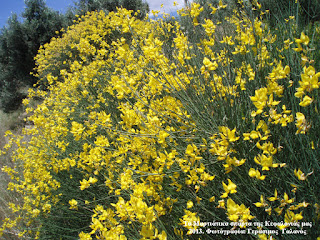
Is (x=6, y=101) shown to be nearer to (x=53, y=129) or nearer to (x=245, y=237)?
(x=53, y=129)

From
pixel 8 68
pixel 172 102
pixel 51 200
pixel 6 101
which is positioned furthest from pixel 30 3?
pixel 172 102

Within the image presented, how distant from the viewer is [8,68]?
10000 mm

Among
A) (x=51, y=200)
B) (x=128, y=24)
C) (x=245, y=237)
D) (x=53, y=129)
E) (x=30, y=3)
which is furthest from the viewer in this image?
(x=30, y=3)

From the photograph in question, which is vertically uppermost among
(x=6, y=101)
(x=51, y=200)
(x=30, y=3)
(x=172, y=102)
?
(x=30, y=3)

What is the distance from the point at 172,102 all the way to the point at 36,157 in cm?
219

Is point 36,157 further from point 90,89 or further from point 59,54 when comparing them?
point 59,54

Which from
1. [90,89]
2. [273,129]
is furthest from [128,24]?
[90,89]

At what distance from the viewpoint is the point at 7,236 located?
126 inches

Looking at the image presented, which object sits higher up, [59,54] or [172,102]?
[59,54]

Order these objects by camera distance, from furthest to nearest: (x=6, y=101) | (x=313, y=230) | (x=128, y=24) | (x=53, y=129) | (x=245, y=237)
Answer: (x=6, y=101) < (x=53, y=129) < (x=128, y=24) < (x=245, y=237) < (x=313, y=230)

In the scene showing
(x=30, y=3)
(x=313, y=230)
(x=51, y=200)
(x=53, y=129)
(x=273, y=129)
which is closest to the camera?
(x=313, y=230)

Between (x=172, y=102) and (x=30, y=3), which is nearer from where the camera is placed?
(x=172, y=102)

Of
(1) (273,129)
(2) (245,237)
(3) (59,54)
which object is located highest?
(3) (59,54)

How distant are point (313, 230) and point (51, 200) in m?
2.56
